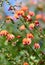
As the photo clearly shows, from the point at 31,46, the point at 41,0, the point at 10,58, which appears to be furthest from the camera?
the point at 41,0

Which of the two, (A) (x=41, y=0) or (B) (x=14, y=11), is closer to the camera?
(B) (x=14, y=11)

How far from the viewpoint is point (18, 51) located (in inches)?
127

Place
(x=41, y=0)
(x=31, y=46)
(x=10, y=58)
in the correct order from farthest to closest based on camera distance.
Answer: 1. (x=41, y=0)
2. (x=31, y=46)
3. (x=10, y=58)

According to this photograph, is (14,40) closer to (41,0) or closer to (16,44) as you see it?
(16,44)

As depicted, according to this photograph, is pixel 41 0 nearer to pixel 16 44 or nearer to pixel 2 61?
pixel 16 44

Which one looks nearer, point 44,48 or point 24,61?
point 24,61

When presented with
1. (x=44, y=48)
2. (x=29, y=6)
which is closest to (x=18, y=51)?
(x=44, y=48)

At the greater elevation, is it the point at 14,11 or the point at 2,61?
the point at 14,11

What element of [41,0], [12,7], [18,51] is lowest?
[18,51]

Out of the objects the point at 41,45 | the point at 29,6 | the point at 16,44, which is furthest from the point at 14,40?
the point at 29,6

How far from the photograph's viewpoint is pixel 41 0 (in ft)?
11.6

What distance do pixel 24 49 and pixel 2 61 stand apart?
0.29 meters

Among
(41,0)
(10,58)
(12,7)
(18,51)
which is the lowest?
(10,58)

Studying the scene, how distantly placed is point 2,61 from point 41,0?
88cm
